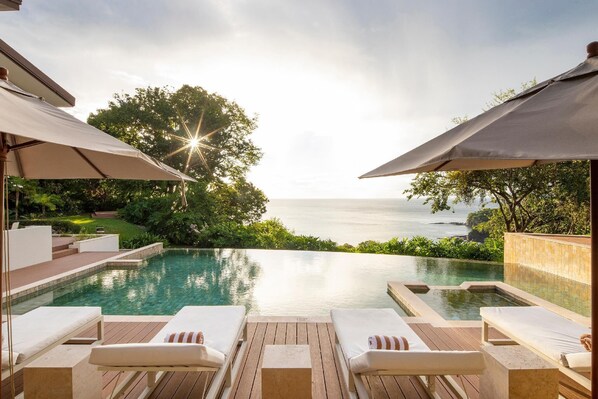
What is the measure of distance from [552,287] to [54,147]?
33.1 ft

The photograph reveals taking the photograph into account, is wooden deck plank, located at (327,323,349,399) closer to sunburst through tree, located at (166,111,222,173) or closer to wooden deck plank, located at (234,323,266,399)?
wooden deck plank, located at (234,323,266,399)

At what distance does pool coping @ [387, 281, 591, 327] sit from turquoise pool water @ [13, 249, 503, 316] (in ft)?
1.18

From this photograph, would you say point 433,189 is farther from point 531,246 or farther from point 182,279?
point 182,279

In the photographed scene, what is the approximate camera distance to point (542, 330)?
352 cm

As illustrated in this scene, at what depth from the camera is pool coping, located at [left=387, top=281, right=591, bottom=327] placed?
5070 millimetres

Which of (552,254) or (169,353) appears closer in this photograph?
(169,353)

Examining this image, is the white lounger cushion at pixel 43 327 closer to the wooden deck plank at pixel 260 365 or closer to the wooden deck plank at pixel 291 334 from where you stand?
the wooden deck plank at pixel 260 365

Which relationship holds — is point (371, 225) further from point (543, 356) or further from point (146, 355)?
point (146, 355)

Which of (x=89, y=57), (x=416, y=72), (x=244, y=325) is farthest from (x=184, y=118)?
(x=244, y=325)

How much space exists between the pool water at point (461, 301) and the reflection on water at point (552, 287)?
1.07 m

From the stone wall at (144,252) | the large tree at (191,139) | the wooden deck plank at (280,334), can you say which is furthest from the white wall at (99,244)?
the wooden deck plank at (280,334)

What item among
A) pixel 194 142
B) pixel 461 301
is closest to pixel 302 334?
pixel 461 301

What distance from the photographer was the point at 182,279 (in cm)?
914

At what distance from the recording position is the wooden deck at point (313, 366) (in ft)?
10.2
